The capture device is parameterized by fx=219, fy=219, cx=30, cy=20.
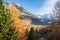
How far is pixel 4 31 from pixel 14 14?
14244 mm

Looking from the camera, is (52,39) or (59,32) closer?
(59,32)

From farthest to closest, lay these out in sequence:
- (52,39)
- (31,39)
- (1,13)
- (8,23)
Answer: (31,39), (52,39), (8,23), (1,13)

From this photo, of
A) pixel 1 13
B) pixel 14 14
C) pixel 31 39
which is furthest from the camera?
pixel 31 39

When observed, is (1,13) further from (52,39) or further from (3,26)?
(52,39)

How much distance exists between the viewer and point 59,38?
104 feet

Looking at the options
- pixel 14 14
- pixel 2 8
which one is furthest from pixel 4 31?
pixel 14 14

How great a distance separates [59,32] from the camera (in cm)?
3161

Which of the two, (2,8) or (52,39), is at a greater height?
(2,8)

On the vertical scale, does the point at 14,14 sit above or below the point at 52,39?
above

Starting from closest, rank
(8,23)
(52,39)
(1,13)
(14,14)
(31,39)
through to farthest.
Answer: (1,13), (8,23), (52,39), (14,14), (31,39)

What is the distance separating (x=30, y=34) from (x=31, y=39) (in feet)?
6.71

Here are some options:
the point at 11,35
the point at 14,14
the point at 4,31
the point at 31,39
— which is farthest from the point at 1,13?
the point at 31,39

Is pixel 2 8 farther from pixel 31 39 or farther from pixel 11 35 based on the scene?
pixel 31 39

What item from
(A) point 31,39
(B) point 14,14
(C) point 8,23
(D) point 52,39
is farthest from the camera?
(A) point 31,39
